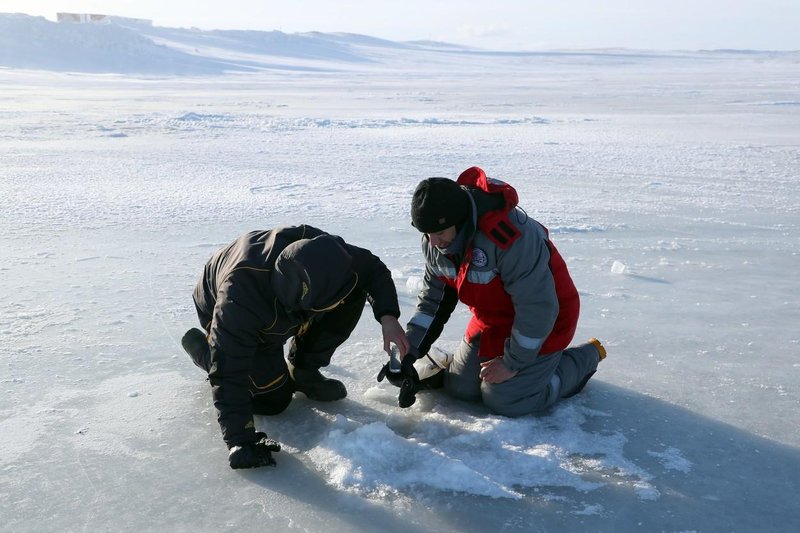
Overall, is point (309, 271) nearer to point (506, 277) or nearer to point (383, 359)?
point (506, 277)

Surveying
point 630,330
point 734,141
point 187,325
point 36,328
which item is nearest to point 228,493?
point 187,325

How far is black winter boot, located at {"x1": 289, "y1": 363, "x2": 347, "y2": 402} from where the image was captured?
9.20 ft

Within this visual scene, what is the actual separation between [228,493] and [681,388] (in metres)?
1.83

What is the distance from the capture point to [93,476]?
2.32 m

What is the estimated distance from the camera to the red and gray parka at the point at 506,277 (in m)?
2.42

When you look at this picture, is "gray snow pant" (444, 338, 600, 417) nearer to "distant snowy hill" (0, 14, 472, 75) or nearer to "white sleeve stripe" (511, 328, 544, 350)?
"white sleeve stripe" (511, 328, 544, 350)

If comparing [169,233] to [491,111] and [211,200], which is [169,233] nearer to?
[211,200]

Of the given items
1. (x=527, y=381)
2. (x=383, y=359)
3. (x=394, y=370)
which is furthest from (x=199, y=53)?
(x=527, y=381)

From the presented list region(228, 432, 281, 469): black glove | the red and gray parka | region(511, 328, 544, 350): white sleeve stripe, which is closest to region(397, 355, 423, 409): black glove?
the red and gray parka

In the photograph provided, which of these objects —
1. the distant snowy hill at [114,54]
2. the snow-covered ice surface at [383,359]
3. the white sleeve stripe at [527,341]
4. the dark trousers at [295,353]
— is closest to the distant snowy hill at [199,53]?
the distant snowy hill at [114,54]

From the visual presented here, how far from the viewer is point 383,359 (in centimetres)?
323

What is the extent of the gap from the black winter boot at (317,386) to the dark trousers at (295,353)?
0.09 feet

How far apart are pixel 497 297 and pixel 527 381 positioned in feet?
1.08

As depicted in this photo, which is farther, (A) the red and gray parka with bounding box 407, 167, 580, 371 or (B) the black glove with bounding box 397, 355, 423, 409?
(B) the black glove with bounding box 397, 355, 423, 409
